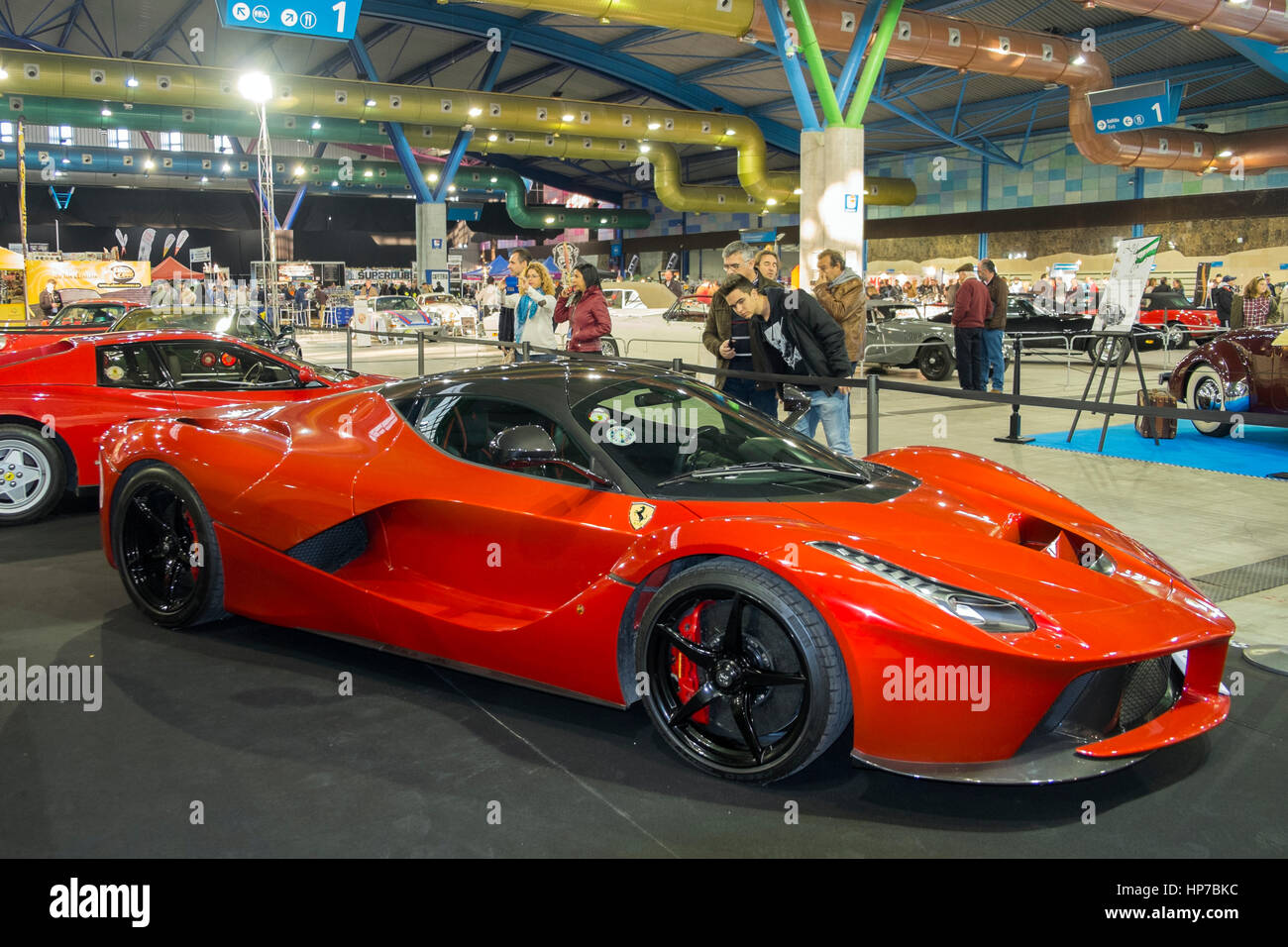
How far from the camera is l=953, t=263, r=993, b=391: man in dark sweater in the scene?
11.5 m

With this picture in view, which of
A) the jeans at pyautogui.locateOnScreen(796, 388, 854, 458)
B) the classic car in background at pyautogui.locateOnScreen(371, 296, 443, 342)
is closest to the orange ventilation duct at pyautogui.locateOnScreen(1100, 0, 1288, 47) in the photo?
the jeans at pyautogui.locateOnScreen(796, 388, 854, 458)

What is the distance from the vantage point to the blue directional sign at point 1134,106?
57.2ft

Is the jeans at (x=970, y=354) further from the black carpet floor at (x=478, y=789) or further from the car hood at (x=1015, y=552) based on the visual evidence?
the car hood at (x=1015, y=552)

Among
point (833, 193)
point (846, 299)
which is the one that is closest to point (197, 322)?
point (846, 299)

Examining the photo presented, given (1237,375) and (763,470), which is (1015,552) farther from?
(1237,375)

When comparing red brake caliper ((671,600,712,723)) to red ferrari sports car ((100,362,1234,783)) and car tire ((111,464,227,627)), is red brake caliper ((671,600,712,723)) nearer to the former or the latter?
red ferrari sports car ((100,362,1234,783))

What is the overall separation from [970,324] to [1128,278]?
3040 mm

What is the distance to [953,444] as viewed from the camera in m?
9.70

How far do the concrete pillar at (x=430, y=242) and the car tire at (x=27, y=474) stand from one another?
24743 millimetres

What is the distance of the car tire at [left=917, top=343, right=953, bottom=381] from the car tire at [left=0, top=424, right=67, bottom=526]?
12.9m

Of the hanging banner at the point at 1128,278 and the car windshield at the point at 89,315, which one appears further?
the car windshield at the point at 89,315

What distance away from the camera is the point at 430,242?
100 feet

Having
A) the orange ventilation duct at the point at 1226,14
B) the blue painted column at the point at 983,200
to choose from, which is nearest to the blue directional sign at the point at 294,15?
the orange ventilation duct at the point at 1226,14
